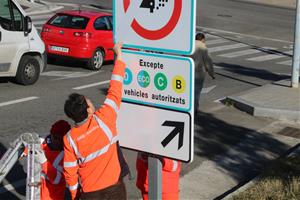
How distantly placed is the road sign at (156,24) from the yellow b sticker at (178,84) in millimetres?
173

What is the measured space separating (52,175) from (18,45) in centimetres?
899

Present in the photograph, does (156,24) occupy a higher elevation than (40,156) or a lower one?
higher

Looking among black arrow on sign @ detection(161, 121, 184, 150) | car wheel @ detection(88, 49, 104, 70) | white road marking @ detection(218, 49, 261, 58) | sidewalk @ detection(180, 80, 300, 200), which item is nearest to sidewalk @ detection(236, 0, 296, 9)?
white road marking @ detection(218, 49, 261, 58)

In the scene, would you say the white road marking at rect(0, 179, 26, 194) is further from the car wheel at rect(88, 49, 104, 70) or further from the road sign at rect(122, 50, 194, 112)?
the car wheel at rect(88, 49, 104, 70)

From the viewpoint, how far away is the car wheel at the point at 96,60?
1678 cm

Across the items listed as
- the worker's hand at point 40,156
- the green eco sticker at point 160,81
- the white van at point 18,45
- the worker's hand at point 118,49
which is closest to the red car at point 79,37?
the white van at point 18,45

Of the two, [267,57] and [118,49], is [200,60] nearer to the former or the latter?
[118,49]

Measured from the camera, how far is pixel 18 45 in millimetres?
13438

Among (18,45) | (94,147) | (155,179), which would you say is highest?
(94,147)

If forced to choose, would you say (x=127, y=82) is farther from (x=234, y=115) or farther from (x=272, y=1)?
(x=272, y=1)

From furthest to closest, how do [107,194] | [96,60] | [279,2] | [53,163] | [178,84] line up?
[279,2], [96,60], [53,163], [107,194], [178,84]

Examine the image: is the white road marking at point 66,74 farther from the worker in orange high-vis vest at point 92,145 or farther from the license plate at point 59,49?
the worker in orange high-vis vest at point 92,145

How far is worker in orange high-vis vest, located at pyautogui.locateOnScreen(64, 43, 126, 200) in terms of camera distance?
14.3ft

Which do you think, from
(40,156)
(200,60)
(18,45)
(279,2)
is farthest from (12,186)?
(279,2)
